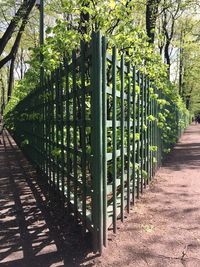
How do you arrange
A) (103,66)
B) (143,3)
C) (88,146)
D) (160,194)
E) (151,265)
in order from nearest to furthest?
(151,265) < (103,66) < (88,146) < (160,194) < (143,3)

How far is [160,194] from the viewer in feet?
23.0

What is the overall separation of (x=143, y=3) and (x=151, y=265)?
13.8 metres

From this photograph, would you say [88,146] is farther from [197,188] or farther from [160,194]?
[197,188]

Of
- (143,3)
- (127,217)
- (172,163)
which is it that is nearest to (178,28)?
(143,3)

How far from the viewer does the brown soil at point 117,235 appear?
399cm

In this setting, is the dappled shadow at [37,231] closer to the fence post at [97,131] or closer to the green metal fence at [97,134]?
the green metal fence at [97,134]

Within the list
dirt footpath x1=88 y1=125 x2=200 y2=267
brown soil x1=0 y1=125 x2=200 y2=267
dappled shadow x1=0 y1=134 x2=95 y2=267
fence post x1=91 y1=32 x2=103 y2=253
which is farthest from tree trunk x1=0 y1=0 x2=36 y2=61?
fence post x1=91 y1=32 x2=103 y2=253

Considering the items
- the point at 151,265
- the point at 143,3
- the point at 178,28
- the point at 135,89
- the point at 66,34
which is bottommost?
the point at 151,265

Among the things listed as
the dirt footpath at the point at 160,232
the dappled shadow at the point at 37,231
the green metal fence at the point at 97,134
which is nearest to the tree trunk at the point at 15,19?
the green metal fence at the point at 97,134

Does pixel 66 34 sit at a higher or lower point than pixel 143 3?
lower

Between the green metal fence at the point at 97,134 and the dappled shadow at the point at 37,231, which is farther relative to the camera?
the green metal fence at the point at 97,134

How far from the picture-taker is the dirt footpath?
3973 millimetres

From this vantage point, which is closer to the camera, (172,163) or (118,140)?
(118,140)

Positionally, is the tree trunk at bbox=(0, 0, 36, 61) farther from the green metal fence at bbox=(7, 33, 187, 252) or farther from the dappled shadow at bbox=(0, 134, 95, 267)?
the dappled shadow at bbox=(0, 134, 95, 267)
